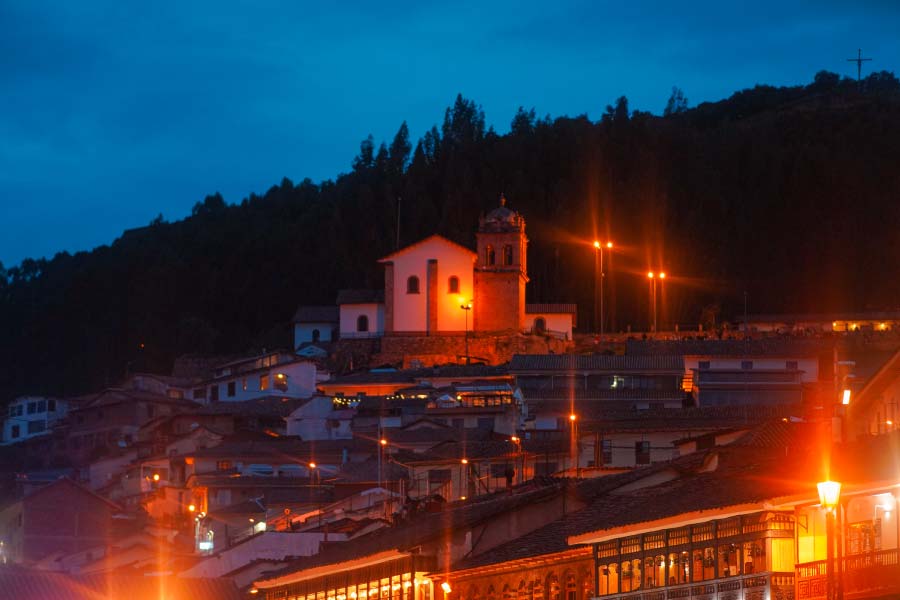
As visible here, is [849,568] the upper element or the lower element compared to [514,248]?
lower

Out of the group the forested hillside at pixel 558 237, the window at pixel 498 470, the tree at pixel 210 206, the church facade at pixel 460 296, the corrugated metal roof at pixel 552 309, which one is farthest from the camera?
the tree at pixel 210 206

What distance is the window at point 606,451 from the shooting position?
1228 inches

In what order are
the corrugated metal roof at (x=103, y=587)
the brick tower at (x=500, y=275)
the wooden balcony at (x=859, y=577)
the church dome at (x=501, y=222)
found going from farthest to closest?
the church dome at (x=501, y=222), the brick tower at (x=500, y=275), the corrugated metal roof at (x=103, y=587), the wooden balcony at (x=859, y=577)

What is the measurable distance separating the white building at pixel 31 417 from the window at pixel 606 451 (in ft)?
131

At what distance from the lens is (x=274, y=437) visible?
48719mm

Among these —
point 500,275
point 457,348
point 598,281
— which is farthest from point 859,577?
point 598,281

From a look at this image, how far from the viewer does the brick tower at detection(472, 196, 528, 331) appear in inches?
2741

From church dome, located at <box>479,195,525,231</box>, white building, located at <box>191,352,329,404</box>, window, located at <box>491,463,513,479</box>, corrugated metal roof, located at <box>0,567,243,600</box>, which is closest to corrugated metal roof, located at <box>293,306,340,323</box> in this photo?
church dome, located at <box>479,195,525,231</box>

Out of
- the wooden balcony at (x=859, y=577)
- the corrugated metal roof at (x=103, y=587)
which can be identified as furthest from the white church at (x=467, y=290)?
the wooden balcony at (x=859, y=577)

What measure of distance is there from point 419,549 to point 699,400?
25505 mm

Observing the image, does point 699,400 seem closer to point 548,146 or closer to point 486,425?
point 486,425

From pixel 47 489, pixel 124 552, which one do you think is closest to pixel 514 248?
pixel 47 489

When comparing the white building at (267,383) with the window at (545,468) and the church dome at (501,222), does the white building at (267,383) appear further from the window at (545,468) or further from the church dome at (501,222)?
the window at (545,468)

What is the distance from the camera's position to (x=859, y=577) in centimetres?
1392
